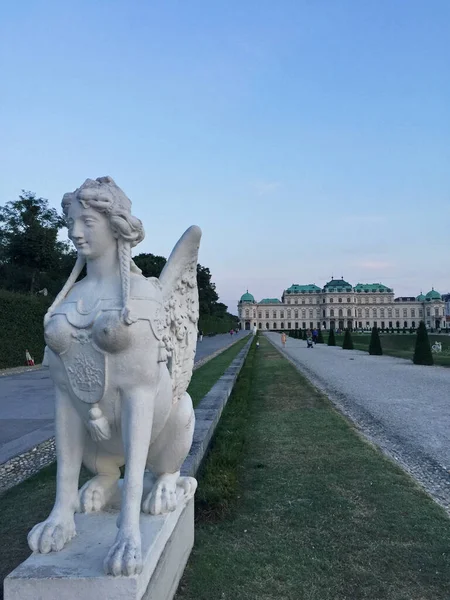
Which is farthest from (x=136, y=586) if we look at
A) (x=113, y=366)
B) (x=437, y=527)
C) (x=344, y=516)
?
(x=437, y=527)

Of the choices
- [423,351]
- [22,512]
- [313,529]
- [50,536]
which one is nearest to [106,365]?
[50,536]

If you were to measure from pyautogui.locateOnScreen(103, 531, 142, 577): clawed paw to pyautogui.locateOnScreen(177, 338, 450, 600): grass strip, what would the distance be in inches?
33.9

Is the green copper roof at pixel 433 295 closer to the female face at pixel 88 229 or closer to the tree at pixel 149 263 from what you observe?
the tree at pixel 149 263

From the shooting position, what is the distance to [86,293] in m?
2.15

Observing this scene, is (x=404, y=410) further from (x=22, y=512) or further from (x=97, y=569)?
(x=97, y=569)

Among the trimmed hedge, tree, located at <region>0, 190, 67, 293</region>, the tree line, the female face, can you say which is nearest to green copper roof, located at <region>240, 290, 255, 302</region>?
the tree line

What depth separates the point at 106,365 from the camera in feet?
6.63

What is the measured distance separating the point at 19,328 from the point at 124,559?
17.6 meters

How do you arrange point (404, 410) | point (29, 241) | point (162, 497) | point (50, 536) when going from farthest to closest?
point (29, 241)
point (404, 410)
point (162, 497)
point (50, 536)

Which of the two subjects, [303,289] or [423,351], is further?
[303,289]

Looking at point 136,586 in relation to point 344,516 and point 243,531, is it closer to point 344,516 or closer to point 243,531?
point 243,531

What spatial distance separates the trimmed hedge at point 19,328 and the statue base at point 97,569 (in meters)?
16.1

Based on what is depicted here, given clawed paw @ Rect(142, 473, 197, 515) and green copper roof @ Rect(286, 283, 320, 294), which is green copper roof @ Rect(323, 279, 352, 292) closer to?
green copper roof @ Rect(286, 283, 320, 294)

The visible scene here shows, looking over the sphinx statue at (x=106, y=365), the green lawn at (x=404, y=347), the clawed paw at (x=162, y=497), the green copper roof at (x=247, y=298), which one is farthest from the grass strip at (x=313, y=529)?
the green copper roof at (x=247, y=298)
